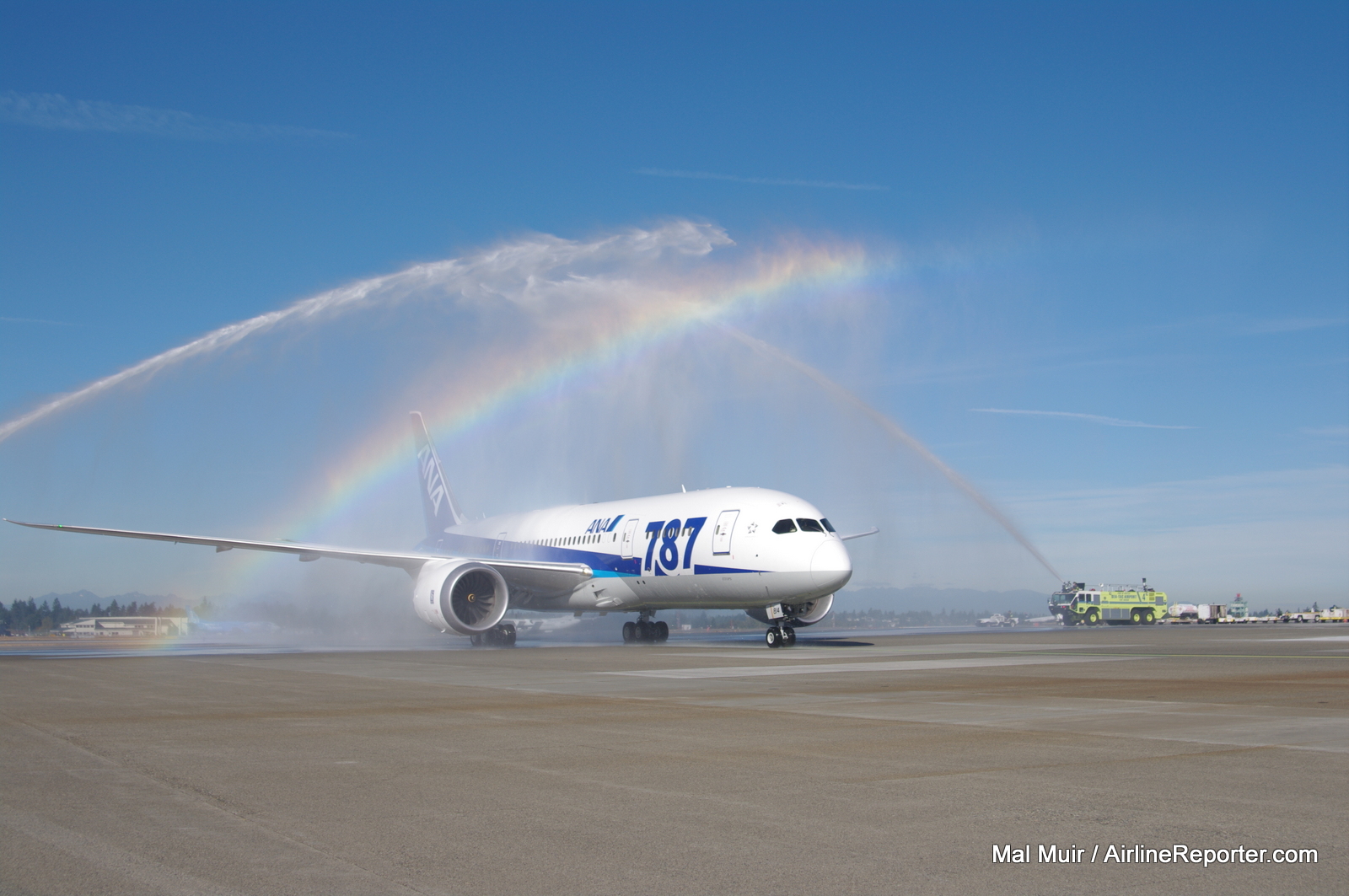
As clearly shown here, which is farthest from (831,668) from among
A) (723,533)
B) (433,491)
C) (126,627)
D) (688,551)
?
(126,627)

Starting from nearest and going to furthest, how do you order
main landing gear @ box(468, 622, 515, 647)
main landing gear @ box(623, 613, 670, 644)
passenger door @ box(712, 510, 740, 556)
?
1. passenger door @ box(712, 510, 740, 556)
2. main landing gear @ box(468, 622, 515, 647)
3. main landing gear @ box(623, 613, 670, 644)

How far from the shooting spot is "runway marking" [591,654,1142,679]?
21516 millimetres

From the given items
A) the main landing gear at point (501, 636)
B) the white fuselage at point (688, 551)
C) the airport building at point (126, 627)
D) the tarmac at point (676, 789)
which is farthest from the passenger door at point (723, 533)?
the airport building at point (126, 627)

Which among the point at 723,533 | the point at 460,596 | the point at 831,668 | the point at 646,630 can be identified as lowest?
the point at 646,630

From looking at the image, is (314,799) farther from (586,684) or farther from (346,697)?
(586,684)

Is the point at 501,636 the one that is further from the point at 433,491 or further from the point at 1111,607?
the point at 1111,607

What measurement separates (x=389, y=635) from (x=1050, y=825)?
49126 millimetres

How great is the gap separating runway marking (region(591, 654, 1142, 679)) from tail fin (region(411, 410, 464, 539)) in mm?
31428

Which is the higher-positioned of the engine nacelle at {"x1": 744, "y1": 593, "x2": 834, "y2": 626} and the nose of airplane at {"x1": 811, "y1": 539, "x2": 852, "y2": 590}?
the nose of airplane at {"x1": 811, "y1": 539, "x2": 852, "y2": 590}

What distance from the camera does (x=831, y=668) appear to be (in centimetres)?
2298

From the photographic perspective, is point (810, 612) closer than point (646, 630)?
Yes

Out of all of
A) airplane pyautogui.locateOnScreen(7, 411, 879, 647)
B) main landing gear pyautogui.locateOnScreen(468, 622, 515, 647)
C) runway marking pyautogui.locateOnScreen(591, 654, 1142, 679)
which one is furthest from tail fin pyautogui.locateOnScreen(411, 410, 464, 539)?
runway marking pyautogui.locateOnScreen(591, 654, 1142, 679)

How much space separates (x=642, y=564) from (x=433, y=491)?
817 inches

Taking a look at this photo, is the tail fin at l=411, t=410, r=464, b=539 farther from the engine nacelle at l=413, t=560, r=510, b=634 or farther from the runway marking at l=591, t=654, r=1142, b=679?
the runway marking at l=591, t=654, r=1142, b=679
